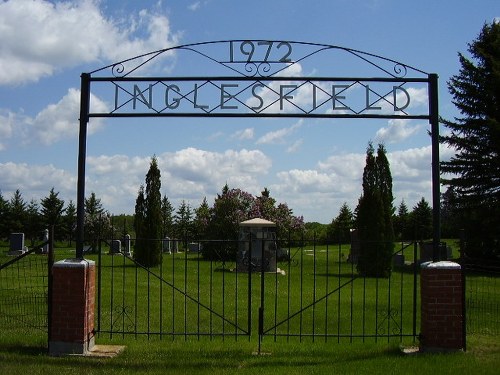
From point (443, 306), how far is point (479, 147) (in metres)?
21.7

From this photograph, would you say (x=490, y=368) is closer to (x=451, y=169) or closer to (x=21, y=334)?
(x=21, y=334)

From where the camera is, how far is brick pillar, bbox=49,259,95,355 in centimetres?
A: 766

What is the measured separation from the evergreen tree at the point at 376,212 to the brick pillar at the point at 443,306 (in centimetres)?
1279

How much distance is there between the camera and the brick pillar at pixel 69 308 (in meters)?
7.66

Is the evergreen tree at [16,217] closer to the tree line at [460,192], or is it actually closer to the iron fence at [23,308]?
the tree line at [460,192]

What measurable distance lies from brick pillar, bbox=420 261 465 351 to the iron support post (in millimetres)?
4484

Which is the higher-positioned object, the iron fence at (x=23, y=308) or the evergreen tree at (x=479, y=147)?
the evergreen tree at (x=479, y=147)

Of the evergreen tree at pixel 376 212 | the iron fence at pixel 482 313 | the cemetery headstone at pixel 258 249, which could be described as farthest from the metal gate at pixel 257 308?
the cemetery headstone at pixel 258 249

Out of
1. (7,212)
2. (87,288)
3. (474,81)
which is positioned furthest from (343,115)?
(7,212)

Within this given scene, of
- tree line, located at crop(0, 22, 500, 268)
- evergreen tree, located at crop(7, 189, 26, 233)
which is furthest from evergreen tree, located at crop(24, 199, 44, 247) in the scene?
tree line, located at crop(0, 22, 500, 268)

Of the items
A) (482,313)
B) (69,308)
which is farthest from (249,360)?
(482,313)

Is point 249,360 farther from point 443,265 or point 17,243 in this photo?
point 17,243

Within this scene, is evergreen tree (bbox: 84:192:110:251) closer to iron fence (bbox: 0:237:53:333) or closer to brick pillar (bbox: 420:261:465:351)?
iron fence (bbox: 0:237:53:333)

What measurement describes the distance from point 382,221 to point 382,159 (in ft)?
8.75
